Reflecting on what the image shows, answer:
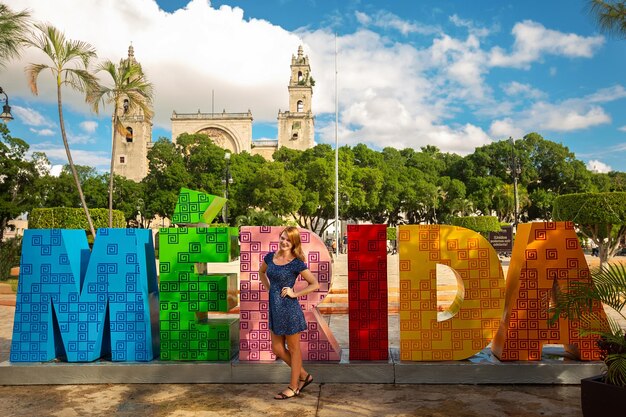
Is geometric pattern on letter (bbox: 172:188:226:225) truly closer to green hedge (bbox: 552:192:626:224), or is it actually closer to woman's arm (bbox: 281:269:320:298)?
woman's arm (bbox: 281:269:320:298)

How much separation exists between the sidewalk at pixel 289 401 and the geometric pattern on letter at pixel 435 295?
0.47 m

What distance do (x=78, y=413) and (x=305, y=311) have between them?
2475 mm

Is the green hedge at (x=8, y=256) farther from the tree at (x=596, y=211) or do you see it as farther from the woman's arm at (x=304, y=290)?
the tree at (x=596, y=211)

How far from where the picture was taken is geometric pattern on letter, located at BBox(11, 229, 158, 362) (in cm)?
576

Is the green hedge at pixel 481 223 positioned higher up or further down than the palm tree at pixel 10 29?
further down

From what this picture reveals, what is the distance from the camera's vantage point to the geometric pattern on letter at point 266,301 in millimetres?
5684

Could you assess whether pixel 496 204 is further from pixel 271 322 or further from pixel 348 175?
pixel 271 322

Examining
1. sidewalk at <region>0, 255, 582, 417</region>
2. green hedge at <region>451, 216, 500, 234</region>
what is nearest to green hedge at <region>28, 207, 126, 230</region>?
sidewalk at <region>0, 255, 582, 417</region>

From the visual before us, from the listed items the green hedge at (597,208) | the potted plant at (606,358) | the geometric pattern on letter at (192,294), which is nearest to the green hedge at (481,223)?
the green hedge at (597,208)

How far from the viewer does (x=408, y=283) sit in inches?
225

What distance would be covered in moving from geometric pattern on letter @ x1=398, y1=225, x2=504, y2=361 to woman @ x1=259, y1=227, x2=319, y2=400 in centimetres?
140

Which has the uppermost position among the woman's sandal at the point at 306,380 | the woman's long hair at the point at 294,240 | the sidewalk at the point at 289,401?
the woman's long hair at the point at 294,240

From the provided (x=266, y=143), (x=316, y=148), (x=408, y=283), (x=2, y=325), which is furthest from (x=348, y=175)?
(x=408, y=283)

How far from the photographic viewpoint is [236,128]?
67.2 meters
